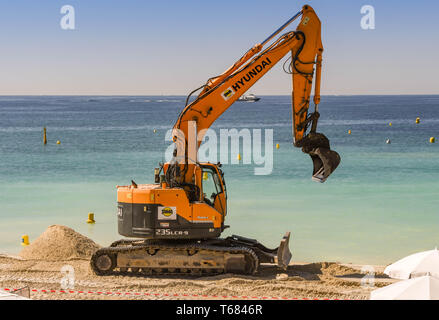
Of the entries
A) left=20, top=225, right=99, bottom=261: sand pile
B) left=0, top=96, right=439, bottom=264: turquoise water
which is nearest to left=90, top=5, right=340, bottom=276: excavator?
left=20, top=225, right=99, bottom=261: sand pile

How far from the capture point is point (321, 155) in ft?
46.5

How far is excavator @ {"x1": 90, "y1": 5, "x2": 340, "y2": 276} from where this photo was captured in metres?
14.2

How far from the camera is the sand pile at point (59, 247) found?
16.5 metres

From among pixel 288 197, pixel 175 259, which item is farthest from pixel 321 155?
pixel 288 197

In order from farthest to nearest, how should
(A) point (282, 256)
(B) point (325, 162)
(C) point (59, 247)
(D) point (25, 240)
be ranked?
(D) point (25, 240), (C) point (59, 247), (A) point (282, 256), (B) point (325, 162)

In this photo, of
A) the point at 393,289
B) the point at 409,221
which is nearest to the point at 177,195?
the point at 393,289

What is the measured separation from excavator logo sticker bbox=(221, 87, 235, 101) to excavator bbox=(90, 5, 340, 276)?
0.02 meters

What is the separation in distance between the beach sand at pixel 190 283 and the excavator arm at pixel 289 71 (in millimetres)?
2524

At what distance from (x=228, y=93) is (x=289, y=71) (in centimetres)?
148

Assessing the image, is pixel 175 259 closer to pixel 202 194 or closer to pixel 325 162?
pixel 202 194

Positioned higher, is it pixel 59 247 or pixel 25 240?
pixel 59 247
